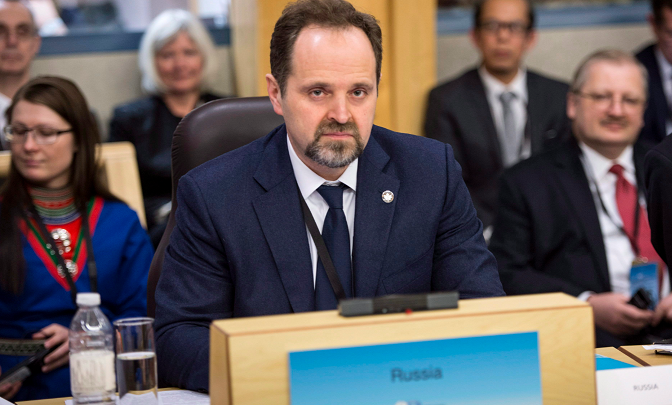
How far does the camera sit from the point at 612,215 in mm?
2410

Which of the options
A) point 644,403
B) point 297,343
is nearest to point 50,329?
point 297,343

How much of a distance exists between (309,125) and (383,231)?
0.25 meters

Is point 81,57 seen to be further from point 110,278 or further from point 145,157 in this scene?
point 110,278

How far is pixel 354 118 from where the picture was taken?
137cm

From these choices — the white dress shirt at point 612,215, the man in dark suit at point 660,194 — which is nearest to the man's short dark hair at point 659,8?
the white dress shirt at point 612,215

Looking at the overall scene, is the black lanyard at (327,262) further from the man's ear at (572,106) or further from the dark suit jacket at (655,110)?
the dark suit jacket at (655,110)

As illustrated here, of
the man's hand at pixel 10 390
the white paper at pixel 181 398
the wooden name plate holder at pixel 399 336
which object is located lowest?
the man's hand at pixel 10 390

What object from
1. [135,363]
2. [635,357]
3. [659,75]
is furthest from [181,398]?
[659,75]

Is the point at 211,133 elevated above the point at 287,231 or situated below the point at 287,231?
above

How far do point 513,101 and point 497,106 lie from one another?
0.08 meters

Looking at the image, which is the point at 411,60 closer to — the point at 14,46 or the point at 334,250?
the point at 14,46

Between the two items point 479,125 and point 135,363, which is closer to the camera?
point 135,363

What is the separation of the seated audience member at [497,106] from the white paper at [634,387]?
2023mm

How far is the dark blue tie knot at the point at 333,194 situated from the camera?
145cm
